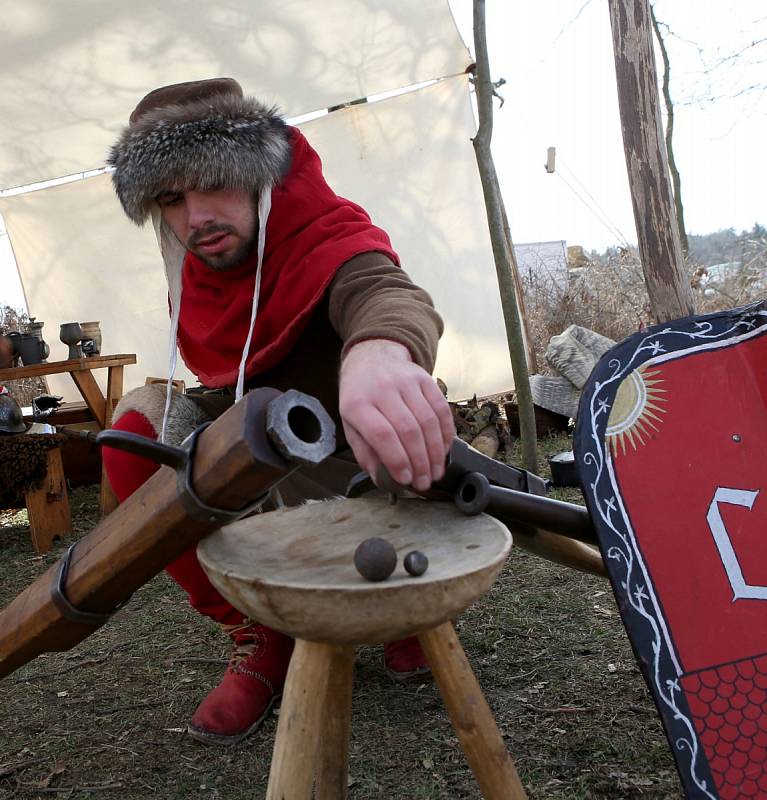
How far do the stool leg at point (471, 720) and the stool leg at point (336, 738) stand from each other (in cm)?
15

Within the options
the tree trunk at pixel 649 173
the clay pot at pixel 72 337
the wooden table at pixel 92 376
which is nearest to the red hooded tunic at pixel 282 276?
the tree trunk at pixel 649 173

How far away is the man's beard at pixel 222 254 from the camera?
1.70 m

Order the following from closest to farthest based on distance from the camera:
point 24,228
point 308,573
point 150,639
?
point 308,573
point 150,639
point 24,228

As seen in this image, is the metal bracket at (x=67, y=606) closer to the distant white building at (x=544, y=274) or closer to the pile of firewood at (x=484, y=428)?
the pile of firewood at (x=484, y=428)

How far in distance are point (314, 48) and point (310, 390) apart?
11.0ft

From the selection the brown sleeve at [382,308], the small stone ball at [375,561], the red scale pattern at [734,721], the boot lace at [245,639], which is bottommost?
the boot lace at [245,639]

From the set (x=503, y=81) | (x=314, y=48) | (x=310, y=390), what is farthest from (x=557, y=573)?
(x=314, y=48)

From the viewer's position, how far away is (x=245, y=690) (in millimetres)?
1703

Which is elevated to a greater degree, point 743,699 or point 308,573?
point 308,573

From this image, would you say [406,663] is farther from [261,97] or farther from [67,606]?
[261,97]

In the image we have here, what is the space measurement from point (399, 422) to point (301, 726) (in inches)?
15.0

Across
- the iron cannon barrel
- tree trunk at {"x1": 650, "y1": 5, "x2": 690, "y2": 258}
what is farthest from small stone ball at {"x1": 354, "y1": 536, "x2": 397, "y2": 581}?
tree trunk at {"x1": 650, "y1": 5, "x2": 690, "y2": 258}

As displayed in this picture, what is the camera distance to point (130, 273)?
17.5 feet

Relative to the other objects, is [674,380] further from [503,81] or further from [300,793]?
[503,81]
